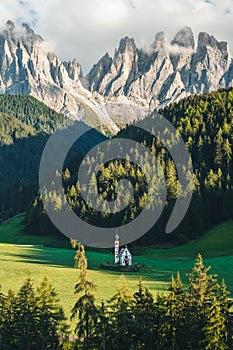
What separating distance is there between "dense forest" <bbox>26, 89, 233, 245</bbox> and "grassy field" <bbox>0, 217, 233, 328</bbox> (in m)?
5.72

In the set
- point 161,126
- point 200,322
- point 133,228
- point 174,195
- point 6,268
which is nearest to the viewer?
point 200,322

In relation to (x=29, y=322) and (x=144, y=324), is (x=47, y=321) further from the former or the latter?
(x=144, y=324)

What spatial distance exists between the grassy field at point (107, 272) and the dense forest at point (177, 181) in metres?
5.72

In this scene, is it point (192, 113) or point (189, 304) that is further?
point (192, 113)

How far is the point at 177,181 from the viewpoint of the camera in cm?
11138

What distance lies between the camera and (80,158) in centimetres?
15200

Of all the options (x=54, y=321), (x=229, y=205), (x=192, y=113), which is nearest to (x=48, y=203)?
(x=229, y=205)

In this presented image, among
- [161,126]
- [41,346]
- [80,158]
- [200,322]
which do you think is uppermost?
[161,126]

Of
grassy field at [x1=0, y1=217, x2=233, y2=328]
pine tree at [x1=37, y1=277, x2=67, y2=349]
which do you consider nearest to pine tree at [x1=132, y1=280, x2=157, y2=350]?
pine tree at [x1=37, y1=277, x2=67, y2=349]

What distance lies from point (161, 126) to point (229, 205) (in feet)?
161

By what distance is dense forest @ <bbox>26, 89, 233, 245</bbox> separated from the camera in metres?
105

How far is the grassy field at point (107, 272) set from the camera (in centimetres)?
4812

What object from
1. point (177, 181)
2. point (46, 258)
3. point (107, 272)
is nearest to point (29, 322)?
point (107, 272)

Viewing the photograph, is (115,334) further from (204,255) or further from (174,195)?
(174,195)
